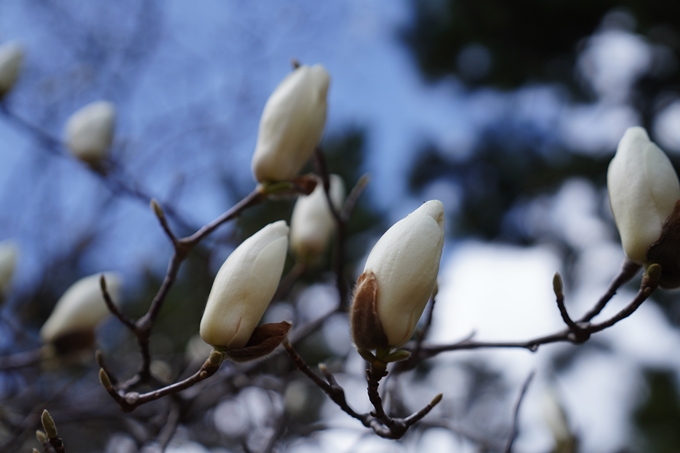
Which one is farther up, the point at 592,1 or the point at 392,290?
the point at 392,290

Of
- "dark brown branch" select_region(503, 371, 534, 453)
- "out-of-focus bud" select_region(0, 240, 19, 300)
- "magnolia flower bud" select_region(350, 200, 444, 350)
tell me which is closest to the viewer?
"magnolia flower bud" select_region(350, 200, 444, 350)

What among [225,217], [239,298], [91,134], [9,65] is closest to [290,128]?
[225,217]

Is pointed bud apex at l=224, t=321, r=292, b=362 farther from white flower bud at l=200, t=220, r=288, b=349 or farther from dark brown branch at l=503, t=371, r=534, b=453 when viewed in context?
dark brown branch at l=503, t=371, r=534, b=453

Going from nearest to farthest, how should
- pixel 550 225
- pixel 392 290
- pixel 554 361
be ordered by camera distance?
pixel 392 290
pixel 550 225
pixel 554 361

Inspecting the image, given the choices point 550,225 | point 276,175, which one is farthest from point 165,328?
point 276,175

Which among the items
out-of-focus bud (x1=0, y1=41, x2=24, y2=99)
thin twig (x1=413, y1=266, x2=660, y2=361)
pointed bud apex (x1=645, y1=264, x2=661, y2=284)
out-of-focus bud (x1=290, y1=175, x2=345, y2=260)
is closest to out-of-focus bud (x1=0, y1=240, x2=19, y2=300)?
out-of-focus bud (x1=0, y1=41, x2=24, y2=99)

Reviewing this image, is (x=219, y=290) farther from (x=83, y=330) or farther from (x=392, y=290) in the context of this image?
(x=83, y=330)

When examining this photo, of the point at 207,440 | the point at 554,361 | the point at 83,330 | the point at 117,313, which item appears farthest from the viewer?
the point at 554,361
